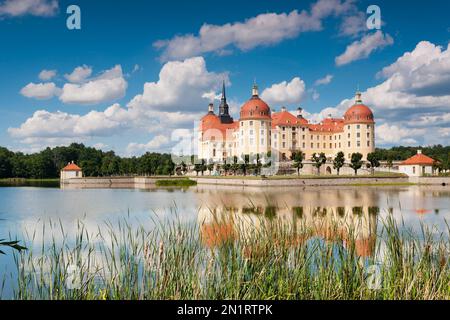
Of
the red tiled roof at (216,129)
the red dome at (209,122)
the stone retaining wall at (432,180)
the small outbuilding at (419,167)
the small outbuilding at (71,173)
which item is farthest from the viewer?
the red dome at (209,122)

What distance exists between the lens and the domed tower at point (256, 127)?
61.6 metres

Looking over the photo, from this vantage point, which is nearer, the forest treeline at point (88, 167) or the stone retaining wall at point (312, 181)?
the stone retaining wall at point (312, 181)

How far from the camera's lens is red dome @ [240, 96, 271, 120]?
6150 cm

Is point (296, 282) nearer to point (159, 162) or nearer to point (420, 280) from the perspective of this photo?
point (420, 280)

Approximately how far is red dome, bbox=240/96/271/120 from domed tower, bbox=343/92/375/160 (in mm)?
11126

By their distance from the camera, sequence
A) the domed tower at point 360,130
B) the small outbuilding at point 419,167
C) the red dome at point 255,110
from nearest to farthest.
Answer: the small outbuilding at point 419,167 < the red dome at point 255,110 < the domed tower at point 360,130

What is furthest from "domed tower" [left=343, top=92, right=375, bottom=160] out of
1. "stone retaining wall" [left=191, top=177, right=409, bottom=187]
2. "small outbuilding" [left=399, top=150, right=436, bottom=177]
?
"stone retaining wall" [left=191, top=177, right=409, bottom=187]

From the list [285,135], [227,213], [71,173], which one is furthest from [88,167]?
[227,213]

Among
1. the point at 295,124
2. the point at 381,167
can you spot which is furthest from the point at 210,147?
the point at 381,167

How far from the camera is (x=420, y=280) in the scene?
5664 millimetres

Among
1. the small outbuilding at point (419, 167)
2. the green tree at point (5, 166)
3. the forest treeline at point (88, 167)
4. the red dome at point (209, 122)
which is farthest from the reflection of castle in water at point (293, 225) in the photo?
the green tree at point (5, 166)

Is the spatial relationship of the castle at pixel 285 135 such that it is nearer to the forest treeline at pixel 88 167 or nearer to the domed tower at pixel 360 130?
the domed tower at pixel 360 130

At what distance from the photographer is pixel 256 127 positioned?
6159 centimetres

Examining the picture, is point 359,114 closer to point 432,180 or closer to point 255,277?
point 432,180
